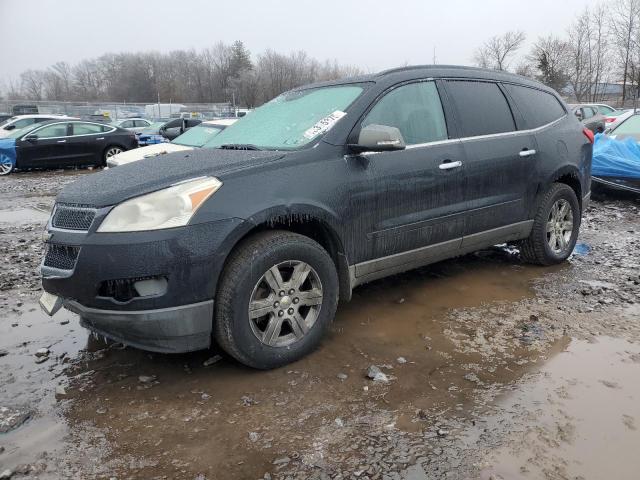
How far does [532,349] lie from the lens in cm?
338

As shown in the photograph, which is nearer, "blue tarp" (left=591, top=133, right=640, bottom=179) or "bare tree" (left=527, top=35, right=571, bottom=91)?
"blue tarp" (left=591, top=133, right=640, bottom=179)

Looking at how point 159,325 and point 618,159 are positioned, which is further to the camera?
point 618,159

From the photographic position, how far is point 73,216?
2900 millimetres

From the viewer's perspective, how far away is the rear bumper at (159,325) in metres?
2.73

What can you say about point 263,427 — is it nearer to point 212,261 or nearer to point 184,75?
point 212,261

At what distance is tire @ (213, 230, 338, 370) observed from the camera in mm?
2865

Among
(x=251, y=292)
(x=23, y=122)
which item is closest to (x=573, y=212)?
(x=251, y=292)

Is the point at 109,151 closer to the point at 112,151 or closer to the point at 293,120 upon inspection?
the point at 112,151

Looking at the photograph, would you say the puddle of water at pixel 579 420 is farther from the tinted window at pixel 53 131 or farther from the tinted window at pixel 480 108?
the tinted window at pixel 53 131

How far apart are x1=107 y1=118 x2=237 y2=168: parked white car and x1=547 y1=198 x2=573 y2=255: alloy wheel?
5.42 m

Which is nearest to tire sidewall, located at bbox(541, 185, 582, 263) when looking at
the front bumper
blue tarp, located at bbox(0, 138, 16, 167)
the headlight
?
→ the front bumper

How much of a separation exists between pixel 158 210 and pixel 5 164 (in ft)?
45.3

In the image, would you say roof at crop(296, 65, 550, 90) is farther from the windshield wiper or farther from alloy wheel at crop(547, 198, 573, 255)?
alloy wheel at crop(547, 198, 573, 255)

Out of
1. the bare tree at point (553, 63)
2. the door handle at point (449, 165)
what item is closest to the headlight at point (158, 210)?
the door handle at point (449, 165)
